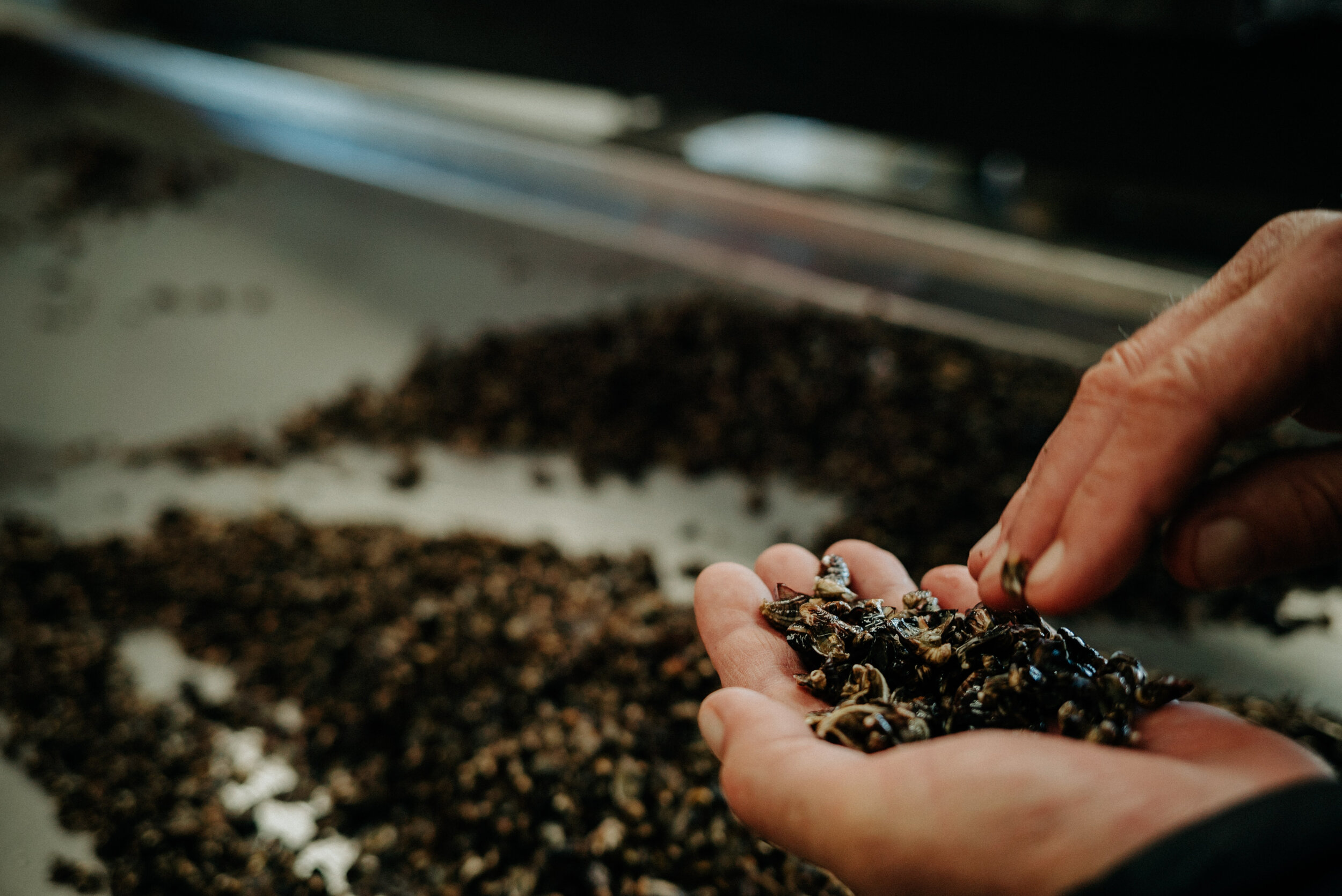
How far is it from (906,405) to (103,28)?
6583 mm

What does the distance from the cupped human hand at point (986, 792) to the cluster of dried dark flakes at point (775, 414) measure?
1105 mm

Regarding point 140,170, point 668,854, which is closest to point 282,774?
point 668,854

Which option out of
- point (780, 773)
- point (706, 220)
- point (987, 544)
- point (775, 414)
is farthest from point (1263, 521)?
point (706, 220)

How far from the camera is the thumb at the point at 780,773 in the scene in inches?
34.0

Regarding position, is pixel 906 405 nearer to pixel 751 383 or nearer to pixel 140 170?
pixel 751 383

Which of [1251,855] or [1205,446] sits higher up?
[1205,446]

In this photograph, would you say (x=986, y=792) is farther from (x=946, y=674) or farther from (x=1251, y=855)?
(x=946, y=674)

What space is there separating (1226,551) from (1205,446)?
16 centimetres

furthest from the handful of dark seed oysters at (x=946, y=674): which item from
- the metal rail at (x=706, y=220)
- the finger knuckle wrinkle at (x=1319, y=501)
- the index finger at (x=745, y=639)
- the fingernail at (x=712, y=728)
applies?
the metal rail at (x=706, y=220)

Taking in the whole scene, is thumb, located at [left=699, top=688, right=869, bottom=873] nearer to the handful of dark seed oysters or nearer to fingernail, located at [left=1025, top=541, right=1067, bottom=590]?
the handful of dark seed oysters

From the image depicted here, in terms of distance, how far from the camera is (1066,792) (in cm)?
78

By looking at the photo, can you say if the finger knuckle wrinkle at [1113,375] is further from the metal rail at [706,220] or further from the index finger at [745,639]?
the metal rail at [706,220]

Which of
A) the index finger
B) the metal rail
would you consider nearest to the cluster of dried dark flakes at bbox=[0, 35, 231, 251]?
the metal rail

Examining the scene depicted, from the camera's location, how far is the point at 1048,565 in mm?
903
